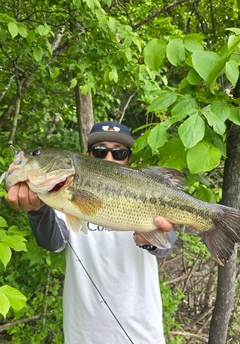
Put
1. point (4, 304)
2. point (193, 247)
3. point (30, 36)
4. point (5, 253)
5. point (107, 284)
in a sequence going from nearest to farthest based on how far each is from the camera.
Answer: point (4, 304) → point (5, 253) → point (107, 284) → point (30, 36) → point (193, 247)

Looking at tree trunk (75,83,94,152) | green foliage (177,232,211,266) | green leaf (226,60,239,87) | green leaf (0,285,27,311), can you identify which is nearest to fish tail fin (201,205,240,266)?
green leaf (226,60,239,87)

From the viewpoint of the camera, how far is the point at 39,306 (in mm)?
4426

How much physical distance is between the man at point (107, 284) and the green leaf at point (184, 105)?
0.77m

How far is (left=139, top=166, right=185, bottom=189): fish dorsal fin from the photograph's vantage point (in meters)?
1.95

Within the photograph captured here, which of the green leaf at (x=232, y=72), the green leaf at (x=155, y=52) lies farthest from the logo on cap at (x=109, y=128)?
the green leaf at (x=232, y=72)

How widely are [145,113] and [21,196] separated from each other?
6.37 ft

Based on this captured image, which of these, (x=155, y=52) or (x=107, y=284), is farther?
(x=107, y=284)

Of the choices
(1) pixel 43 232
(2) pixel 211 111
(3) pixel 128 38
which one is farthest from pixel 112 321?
(3) pixel 128 38

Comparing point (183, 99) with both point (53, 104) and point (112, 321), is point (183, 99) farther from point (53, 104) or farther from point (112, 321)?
point (53, 104)

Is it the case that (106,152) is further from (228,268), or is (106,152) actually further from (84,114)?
(84,114)

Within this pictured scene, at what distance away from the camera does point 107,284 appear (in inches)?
91.1

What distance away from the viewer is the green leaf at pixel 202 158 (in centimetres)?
163

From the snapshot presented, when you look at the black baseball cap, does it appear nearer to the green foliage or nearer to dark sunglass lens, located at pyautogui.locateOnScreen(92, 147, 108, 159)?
dark sunglass lens, located at pyautogui.locateOnScreen(92, 147, 108, 159)

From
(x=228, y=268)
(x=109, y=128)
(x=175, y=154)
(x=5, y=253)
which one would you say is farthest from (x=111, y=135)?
(x=228, y=268)
